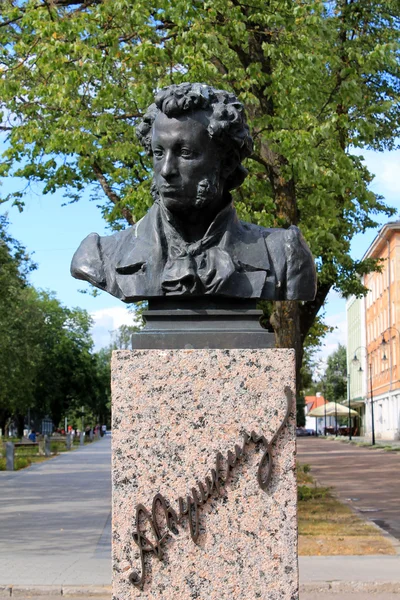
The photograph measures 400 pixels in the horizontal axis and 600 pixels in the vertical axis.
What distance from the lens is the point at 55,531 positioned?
1284cm

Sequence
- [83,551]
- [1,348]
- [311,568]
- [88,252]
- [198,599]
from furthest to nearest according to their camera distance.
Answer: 1. [1,348]
2. [83,551]
3. [311,568]
4. [88,252]
5. [198,599]

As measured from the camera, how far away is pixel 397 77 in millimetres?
17375

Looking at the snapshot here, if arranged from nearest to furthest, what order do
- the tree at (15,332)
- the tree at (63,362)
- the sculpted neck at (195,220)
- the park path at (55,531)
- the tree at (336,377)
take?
the sculpted neck at (195,220) < the park path at (55,531) < the tree at (15,332) < the tree at (63,362) < the tree at (336,377)

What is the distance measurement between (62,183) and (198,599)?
12929mm

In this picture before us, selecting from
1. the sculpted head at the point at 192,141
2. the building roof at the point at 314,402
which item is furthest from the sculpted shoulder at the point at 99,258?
the building roof at the point at 314,402

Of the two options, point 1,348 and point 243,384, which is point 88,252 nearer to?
point 243,384

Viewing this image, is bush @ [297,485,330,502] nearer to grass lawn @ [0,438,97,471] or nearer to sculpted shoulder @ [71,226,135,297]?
sculpted shoulder @ [71,226,135,297]

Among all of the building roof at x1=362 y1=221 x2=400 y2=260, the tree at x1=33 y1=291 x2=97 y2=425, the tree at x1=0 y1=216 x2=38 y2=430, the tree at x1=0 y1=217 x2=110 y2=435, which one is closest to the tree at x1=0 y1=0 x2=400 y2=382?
the tree at x1=0 y1=216 x2=38 y2=430

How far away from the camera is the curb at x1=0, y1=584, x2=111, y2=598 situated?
8.64m

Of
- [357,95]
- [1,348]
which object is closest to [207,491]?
[357,95]

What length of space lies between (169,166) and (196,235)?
504mm

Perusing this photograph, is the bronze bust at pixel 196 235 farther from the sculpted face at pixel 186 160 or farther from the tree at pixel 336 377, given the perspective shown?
the tree at pixel 336 377
